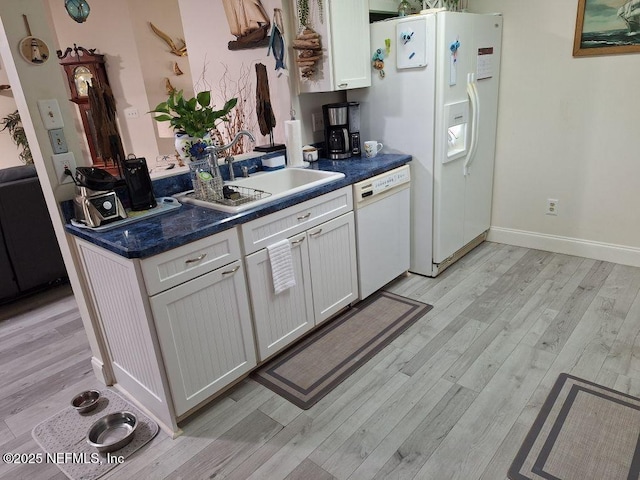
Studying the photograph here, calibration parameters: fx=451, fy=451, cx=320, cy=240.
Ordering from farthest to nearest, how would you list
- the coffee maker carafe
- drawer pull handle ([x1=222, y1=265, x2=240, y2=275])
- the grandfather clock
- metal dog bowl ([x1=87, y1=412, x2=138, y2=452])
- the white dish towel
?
the grandfather clock
the coffee maker carafe
the white dish towel
drawer pull handle ([x1=222, y1=265, x2=240, y2=275])
metal dog bowl ([x1=87, y1=412, x2=138, y2=452])

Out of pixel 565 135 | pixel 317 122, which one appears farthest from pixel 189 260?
pixel 565 135

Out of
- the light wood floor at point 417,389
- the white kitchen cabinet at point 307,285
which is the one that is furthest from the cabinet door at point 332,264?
the light wood floor at point 417,389

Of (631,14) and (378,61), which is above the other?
(631,14)

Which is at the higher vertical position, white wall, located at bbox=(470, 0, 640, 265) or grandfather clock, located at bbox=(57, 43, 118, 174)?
grandfather clock, located at bbox=(57, 43, 118, 174)

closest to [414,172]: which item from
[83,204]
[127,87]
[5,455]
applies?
[83,204]

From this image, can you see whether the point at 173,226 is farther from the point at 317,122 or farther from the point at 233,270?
the point at 317,122

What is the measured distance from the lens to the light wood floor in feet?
6.16

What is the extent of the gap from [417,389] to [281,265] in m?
0.92

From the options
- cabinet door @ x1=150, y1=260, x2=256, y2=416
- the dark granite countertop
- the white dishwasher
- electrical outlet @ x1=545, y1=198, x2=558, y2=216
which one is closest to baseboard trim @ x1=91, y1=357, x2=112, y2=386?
cabinet door @ x1=150, y1=260, x2=256, y2=416

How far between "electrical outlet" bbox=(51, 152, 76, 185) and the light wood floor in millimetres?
1163

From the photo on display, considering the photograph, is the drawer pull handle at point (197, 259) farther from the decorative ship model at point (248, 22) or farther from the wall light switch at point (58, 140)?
the decorative ship model at point (248, 22)

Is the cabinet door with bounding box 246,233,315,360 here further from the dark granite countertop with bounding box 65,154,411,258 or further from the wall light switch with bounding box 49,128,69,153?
the wall light switch with bounding box 49,128,69,153

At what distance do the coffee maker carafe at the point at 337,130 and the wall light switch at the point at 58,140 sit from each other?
5.42 ft

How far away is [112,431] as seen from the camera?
212 cm
